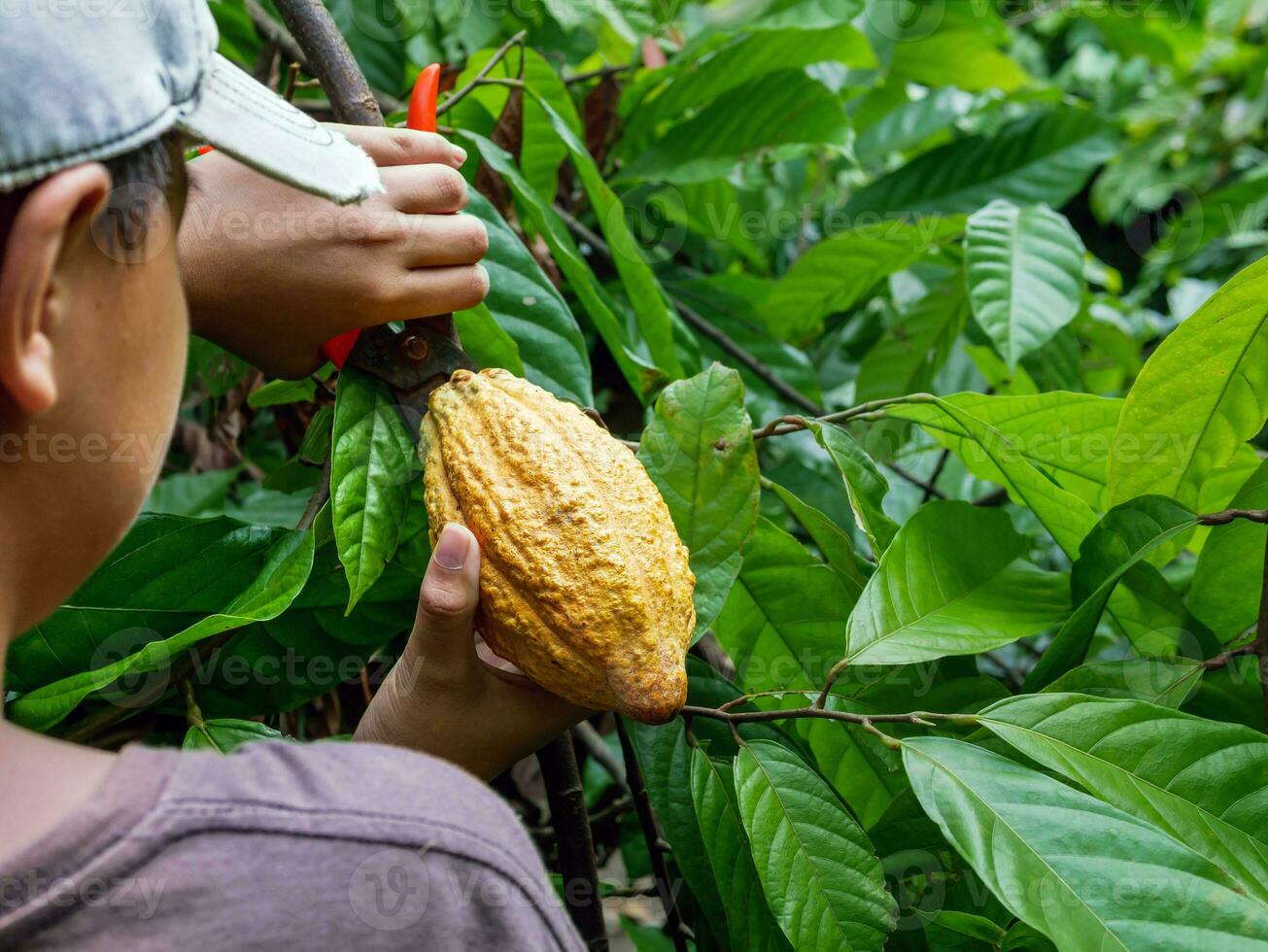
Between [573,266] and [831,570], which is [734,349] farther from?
[831,570]

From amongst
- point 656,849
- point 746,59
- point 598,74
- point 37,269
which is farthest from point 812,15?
point 37,269

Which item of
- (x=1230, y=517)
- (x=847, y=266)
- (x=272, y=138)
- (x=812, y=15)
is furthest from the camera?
(x=847, y=266)

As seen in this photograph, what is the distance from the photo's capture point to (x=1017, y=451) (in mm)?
944

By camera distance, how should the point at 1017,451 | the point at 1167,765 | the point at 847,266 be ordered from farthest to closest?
the point at 847,266 < the point at 1017,451 < the point at 1167,765

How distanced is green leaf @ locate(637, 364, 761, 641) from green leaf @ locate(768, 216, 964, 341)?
720mm

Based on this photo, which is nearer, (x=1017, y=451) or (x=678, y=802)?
(x=678, y=802)

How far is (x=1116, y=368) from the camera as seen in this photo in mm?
1711

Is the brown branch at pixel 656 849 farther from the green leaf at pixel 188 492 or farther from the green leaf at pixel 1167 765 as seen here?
the green leaf at pixel 188 492

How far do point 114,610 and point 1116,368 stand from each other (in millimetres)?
1460

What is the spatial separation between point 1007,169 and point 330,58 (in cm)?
126

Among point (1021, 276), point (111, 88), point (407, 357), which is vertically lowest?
point (1021, 276)

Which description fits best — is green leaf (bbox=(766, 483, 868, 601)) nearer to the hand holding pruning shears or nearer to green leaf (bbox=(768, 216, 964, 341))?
the hand holding pruning shears

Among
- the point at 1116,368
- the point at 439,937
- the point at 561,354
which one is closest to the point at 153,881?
the point at 439,937

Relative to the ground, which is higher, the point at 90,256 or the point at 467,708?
the point at 90,256
